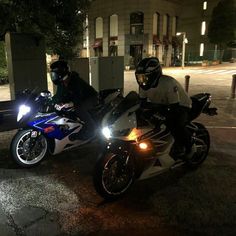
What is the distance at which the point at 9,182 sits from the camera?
4.94 m

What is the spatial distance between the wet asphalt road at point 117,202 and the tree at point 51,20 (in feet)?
17.7

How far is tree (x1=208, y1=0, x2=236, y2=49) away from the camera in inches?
1789

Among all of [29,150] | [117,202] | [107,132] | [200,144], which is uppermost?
[107,132]

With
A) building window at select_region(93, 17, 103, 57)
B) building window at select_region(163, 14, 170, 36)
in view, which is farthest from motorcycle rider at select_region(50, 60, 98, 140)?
building window at select_region(93, 17, 103, 57)

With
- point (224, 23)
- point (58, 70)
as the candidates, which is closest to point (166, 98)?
point (58, 70)

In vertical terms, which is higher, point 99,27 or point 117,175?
point 99,27

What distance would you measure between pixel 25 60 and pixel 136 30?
34270 millimetres

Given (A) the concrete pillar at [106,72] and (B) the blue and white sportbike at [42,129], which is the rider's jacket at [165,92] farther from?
(A) the concrete pillar at [106,72]

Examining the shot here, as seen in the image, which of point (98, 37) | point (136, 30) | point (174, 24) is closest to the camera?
point (136, 30)

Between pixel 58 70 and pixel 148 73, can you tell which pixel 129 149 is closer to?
pixel 148 73

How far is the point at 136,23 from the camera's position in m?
42.2

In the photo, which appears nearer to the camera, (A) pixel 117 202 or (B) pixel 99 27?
(A) pixel 117 202

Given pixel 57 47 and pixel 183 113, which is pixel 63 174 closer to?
pixel 183 113

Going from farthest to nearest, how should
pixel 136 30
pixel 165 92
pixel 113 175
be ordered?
pixel 136 30, pixel 165 92, pixel 113 175
